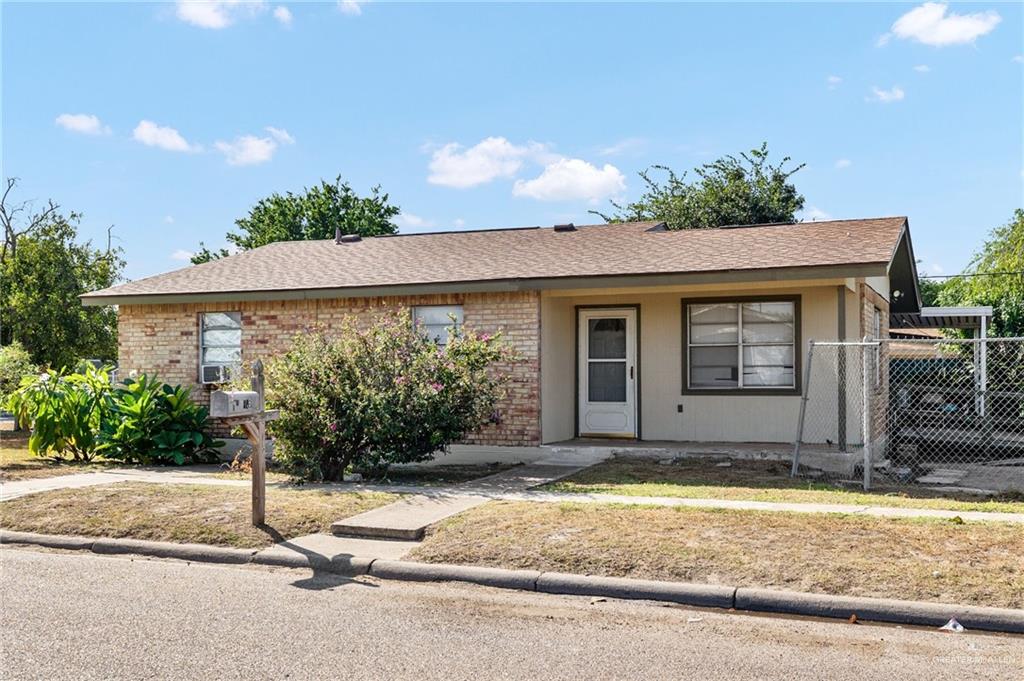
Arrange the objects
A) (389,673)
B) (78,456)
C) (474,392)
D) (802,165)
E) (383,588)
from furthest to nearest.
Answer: (802,165)
(78,456)
(474,392)
(383,588)
(389,673)

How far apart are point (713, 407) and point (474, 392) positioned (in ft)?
14.5

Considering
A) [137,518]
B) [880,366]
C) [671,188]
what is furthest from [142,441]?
[671,188]

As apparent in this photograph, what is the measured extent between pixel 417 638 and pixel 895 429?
14274mm

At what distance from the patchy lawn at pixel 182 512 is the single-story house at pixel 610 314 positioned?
4.72m

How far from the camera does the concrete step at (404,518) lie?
847cm

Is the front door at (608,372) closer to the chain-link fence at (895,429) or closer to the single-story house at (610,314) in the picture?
the single-story house at (610,314)

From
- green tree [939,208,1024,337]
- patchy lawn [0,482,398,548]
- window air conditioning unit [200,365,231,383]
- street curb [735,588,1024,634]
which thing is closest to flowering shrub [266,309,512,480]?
patchy lawn [0,482,398,548]

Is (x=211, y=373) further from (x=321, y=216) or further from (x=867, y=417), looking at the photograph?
(x=321, y=216)

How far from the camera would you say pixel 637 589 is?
6703 millimetres

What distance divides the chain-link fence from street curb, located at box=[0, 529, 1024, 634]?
170 inches

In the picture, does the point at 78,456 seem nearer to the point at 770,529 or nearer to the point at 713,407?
the point at 713,407

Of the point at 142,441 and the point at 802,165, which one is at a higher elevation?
the point at 802,165

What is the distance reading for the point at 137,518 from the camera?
9.21m

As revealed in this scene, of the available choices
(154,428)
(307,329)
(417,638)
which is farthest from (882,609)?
(154,428)
